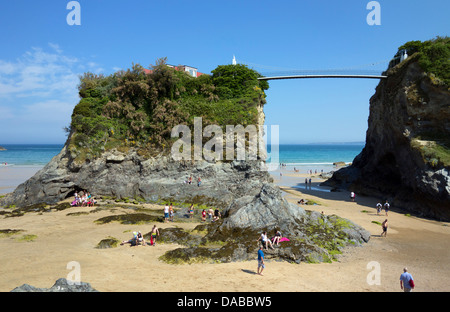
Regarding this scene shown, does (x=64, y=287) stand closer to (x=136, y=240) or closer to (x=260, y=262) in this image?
(x=260, y=262)

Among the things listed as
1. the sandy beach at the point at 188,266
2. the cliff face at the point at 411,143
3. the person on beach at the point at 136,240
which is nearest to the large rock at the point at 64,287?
the sandy beach at the point at 188,266

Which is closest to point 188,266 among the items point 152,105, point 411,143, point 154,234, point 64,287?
point 154,234

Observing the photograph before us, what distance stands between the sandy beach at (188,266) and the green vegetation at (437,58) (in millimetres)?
15618

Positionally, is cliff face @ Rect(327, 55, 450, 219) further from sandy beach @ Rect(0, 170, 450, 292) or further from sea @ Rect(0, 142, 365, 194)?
sea @ Rect(0, 142, 365, 194)

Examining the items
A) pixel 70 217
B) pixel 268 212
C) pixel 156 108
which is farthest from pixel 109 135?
pixel 268 212

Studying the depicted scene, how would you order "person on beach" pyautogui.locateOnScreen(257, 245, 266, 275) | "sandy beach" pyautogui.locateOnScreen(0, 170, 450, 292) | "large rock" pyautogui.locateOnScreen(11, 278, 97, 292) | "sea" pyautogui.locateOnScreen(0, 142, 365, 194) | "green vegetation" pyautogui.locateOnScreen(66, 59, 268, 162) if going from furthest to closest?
"sea" pyautogui.locateOnScreen(0, 142, 365, 194)
"green vegetation" pyautogui.locateOnScreen(66, 59, 268, 162)
"person on beach" pyautogui.locateOnScreen(257, 245, 266, 275)
"sandy beach" pyautogui.locateOnScreen(0, 170, 450, 292)
"large rock" pyautogui.locateOnScreen(11, 278, 97, 292)

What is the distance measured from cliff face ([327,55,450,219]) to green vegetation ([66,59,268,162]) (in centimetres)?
1623

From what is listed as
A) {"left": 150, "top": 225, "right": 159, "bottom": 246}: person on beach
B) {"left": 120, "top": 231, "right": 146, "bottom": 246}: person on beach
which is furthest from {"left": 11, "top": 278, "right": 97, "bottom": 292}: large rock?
{"left": 150, "top": 225, "right": 159, "bottom": 246}: person on beach

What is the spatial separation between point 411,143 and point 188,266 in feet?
84.2

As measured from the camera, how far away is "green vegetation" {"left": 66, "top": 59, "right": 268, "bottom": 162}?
30.8 meters
